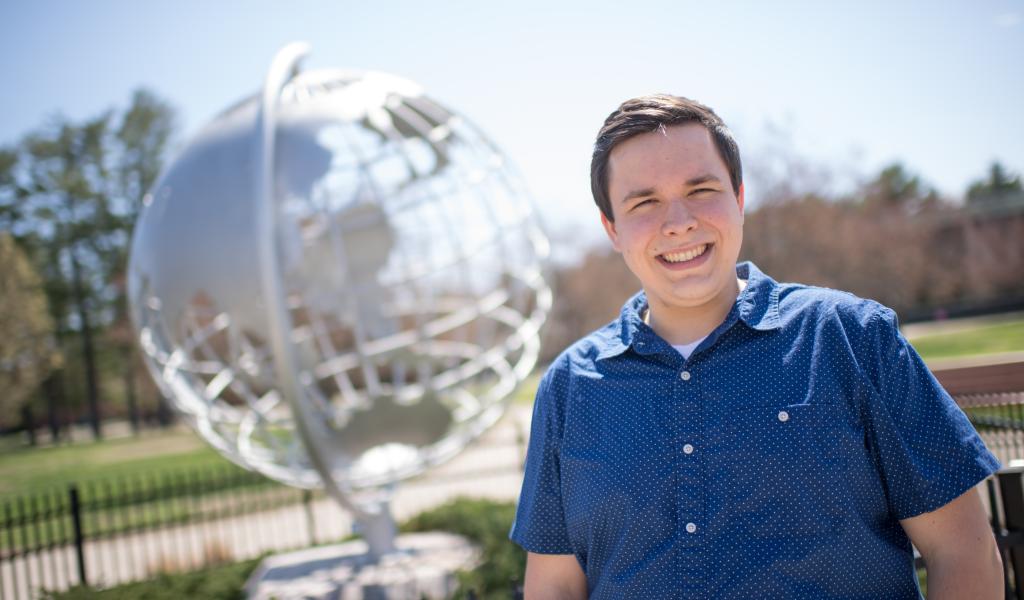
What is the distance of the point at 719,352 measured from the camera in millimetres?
1531

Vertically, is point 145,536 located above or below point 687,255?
below

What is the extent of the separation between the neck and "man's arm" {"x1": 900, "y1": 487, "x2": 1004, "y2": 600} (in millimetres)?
513

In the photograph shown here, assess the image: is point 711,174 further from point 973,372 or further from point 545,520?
point 973,372

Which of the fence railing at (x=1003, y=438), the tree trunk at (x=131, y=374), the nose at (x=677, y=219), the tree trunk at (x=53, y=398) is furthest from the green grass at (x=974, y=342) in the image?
the tree trunk at (x=53, y=398)

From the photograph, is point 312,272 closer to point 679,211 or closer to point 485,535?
point 485,535

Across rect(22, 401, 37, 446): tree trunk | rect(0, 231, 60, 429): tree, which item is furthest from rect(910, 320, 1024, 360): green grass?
rect(22, 401, 37, 446): tree trunk

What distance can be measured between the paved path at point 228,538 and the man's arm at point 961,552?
21.8ft

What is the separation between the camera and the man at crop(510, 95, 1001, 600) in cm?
139

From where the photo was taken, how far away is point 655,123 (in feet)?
5.00

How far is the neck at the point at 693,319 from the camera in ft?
5.30

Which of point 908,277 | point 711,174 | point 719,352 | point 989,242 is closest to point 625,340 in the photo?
point 719,352

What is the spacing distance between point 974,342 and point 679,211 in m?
27.4

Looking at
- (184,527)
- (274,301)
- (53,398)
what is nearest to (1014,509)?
(274,301)

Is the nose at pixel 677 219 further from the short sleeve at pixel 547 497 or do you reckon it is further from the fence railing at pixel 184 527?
the fence railing at pixel 184 527
